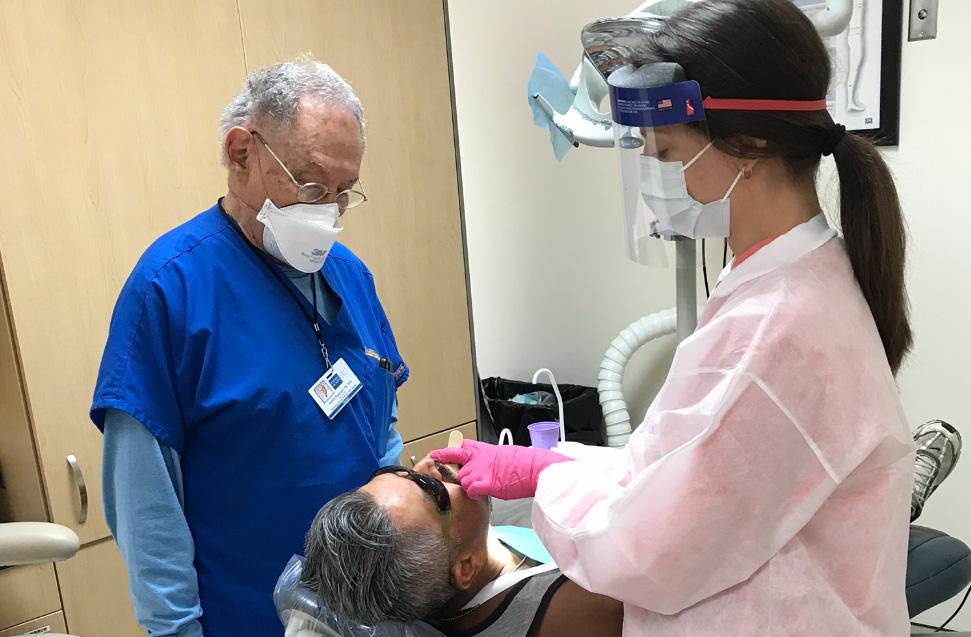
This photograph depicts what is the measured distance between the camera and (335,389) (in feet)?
4.38

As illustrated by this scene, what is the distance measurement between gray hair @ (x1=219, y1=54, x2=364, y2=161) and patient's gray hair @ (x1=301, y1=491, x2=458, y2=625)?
2.06 ft

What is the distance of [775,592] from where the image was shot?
2.92 feet

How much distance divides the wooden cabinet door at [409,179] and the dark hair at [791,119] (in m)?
1.43

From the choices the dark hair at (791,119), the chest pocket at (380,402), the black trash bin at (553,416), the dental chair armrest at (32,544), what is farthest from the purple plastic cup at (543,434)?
the dark hair at (791,119)

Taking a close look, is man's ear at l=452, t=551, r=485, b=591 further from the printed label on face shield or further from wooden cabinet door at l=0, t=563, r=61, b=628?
wooden cabinet door at l=0, t=563, r=61, b=628

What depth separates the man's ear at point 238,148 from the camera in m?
1.27

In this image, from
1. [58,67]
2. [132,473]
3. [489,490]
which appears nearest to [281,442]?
[132,473]

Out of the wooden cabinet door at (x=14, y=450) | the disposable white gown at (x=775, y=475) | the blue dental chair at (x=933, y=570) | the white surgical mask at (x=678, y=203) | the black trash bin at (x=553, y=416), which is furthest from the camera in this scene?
the black trash bin at (x=553, y=416)

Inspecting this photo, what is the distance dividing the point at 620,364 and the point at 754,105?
1819mm

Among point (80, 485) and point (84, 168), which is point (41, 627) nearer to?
point (80, 485)

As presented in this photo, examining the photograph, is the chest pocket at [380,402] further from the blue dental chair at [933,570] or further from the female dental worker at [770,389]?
the blue dental chair at [933,570]

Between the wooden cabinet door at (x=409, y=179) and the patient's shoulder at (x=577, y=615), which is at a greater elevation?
the wooden cabinet door at (x=409, y=179)

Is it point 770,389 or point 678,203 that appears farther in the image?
point 678,203

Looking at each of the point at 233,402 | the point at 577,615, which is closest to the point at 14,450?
the point at 233,402
